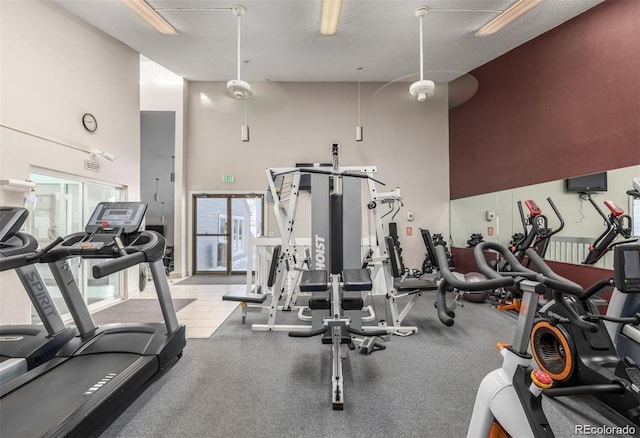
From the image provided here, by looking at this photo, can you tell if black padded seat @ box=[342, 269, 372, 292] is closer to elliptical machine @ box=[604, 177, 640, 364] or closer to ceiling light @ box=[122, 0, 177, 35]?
elliptical machine @ box=[604, 177, 640, 364]

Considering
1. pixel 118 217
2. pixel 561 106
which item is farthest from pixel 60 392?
pixel 561 106

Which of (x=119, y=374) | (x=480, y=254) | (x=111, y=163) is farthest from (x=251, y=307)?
(x=111, y=163)

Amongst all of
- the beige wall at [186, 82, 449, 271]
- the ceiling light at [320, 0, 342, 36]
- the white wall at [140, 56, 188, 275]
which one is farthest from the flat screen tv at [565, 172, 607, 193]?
the white wall at [140, 56, 188, 275]

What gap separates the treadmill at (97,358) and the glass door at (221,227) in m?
4.11

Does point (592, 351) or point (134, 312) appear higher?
point (592, 351)

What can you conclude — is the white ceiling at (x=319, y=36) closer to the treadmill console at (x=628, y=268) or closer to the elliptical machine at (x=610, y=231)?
the elliptical machine at (x=610, y=231)

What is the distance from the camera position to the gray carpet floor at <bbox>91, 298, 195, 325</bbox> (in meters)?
3.65

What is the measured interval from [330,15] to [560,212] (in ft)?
13.7

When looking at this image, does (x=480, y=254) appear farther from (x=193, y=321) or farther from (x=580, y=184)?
(x=580, y=184)

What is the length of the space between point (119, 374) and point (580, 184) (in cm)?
538

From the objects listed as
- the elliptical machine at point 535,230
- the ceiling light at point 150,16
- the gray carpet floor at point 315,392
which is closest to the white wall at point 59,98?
the ceiling light at point 150,16

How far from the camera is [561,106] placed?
391cm

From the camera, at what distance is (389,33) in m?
4.36

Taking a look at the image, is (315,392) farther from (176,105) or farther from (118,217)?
(176,105)
